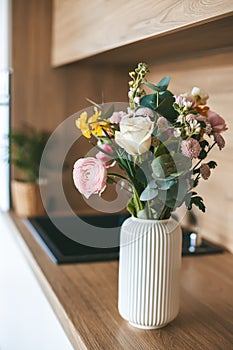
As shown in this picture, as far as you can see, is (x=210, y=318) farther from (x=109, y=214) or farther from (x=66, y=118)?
(x=66, y=118)

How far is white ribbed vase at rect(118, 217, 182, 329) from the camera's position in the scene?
1207mm

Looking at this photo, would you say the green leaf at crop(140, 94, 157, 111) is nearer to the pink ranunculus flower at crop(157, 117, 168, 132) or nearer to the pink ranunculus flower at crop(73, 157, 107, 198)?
the pink ranunculus flower at crop(157, 117, 168, 132)

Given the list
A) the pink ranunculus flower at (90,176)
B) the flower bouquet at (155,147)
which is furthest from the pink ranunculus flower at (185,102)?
the pink ranunculus flower at (90,176)

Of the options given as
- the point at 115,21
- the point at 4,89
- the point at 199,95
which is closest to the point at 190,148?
the point at 199,95

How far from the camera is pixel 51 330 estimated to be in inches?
56.1

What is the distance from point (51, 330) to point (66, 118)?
1.38 meters

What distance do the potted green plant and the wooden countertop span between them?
54 centimetres

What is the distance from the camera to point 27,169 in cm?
248

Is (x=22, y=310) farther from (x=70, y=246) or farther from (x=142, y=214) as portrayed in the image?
(x=142, y=214)

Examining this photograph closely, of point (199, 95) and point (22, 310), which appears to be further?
point (22, 310)

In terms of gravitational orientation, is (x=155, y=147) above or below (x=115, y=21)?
below

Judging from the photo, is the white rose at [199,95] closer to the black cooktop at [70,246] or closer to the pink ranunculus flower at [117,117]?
the pink ranunculus flower at [117,117]

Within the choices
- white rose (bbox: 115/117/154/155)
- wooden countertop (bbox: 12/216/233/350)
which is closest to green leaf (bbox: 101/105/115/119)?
white rose (bbox: 115/117/154/155)

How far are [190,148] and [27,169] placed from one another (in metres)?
1.50
